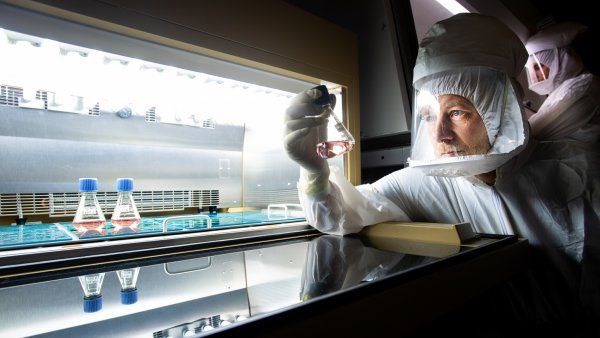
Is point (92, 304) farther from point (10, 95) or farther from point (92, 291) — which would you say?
point (10, 95)

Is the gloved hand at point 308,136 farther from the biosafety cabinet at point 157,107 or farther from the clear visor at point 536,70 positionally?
the clear visor at point 536,70

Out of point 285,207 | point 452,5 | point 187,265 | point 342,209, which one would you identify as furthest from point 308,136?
point 452,5

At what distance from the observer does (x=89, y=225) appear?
963mm

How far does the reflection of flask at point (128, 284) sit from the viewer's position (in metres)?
0.56

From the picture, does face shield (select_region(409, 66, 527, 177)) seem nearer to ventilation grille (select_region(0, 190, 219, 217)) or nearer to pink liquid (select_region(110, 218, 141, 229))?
ventilation grille (select_region(0, 190, 219, 217))

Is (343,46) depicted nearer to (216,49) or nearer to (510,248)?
(216,49)

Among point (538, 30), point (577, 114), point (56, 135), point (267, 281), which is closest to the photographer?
point (267, 281)

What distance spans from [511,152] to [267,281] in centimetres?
81

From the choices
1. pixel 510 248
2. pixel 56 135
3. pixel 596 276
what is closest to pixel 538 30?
pixel 596 276

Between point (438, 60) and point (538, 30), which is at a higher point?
point (538, 30)

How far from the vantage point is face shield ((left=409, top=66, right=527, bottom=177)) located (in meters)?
1.03

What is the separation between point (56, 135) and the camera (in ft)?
3.36

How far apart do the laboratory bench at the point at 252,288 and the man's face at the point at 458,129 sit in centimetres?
35

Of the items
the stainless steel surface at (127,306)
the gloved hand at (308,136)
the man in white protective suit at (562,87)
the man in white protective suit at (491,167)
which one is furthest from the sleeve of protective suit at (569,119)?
the stainless steel surface at (127,306)
